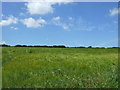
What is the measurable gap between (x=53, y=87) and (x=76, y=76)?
3.18 meters

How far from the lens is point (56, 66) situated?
21938 millimetres

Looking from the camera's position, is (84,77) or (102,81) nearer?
(102,81)

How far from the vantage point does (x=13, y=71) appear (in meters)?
20.0

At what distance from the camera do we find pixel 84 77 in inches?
706

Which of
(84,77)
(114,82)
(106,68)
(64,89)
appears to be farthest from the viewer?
(106,68)

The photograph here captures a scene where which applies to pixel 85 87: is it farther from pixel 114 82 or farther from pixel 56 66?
pixel 56 66

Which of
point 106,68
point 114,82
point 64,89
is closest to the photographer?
point 64,89

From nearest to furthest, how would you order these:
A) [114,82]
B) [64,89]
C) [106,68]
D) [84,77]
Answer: [64,89] < [114,82] < [84,77] < [106,68]

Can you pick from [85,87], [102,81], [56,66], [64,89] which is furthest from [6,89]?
[56,66]

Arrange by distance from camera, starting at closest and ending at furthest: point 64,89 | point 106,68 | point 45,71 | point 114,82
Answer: point 64,89, point 114,82, point 45,71, point 106,68

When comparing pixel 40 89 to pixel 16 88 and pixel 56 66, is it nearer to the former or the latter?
pixel 16 88

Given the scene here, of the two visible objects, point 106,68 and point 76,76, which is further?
point 106,68

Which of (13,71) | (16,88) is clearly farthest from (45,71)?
(16,88)

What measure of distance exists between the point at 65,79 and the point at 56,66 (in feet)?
16.2
